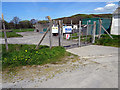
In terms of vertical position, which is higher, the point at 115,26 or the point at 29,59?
the point at 115,26

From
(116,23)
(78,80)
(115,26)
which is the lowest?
(78,80)

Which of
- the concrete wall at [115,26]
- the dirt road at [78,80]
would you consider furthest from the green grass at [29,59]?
the concrete wall at [115,26]

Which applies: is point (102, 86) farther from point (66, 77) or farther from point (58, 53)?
point (58, 53)

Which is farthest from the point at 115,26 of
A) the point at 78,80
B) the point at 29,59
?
the point at 78,80

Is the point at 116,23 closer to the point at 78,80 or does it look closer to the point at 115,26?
the point at 115,26

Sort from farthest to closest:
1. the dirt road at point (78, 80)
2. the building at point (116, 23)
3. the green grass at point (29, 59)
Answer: the building at point (116, 23), the green grass at point (29, 59), the dirt road at point (78, 80)

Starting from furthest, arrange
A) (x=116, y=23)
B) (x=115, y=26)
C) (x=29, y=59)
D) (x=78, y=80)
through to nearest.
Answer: (x=115, y=26) < (x=116, y=23) < (x=29, y=59) < (x=78, y=80)

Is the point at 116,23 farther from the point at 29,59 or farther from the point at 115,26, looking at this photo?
the point at 29,59

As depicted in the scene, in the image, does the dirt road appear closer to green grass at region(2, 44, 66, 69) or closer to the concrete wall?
green grass at region(2, 44, 66, 69)

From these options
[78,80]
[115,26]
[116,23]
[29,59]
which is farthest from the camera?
[115,26]

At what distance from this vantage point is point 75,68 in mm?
4434

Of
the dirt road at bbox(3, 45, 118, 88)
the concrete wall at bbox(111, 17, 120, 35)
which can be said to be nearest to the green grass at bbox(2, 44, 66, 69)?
the dirt road at bbox(3, 45, 118, 88)

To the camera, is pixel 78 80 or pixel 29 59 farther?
pixel 29 59

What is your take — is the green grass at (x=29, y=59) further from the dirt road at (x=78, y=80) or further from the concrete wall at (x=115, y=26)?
the concrete wall at (x=115, y=26)
